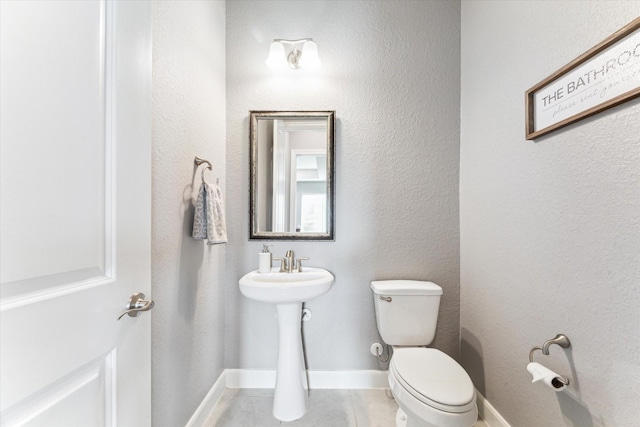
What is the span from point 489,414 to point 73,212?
1.96 metres

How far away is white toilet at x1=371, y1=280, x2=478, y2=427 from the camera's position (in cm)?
96

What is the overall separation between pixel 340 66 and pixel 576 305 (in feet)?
5.56

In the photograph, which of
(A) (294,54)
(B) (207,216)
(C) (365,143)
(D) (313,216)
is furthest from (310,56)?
(B) (207,216)

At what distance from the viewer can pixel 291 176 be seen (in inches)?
66.0

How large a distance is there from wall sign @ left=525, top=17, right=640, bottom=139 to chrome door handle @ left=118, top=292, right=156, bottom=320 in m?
1.50

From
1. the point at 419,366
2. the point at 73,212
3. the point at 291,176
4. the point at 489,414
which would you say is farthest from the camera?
the point at 291,176

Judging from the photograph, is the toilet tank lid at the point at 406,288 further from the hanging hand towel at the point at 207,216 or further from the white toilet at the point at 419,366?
the hanging hand towel at the point at 207,216

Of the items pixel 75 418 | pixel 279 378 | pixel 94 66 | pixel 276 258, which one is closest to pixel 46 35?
pixel 94 66

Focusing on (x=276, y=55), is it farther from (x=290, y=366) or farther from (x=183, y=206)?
(x=290, y=366)

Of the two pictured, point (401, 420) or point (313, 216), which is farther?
point (313, 216)

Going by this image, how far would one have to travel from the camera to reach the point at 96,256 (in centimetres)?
59

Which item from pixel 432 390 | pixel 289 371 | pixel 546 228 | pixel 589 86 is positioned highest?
pixel 589 86

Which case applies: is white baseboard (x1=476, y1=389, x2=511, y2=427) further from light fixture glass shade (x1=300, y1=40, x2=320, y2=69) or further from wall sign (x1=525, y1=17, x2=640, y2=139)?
light fixture glass shade (x1=300, y1=40, x2=320, y2=69)

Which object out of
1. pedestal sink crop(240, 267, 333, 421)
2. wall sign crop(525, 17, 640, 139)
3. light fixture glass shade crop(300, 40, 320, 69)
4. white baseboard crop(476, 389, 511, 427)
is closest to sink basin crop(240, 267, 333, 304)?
pedestal sink crop(240, 267, 333, 421)
